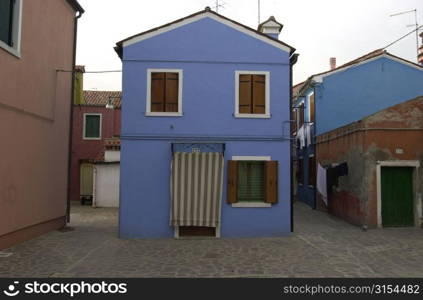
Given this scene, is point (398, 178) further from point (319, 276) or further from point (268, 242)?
point (319, 276)

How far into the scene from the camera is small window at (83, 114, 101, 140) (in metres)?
22.3

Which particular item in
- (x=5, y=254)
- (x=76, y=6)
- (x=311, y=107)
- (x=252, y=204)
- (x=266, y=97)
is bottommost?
(x=5, y=254)

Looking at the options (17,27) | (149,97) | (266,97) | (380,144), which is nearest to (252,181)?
(266,97)

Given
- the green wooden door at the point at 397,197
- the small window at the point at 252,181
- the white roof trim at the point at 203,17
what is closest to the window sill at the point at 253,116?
the small window at the point at 252,181

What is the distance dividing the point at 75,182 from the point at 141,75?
13091mm

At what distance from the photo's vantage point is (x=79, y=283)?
6.23 metres

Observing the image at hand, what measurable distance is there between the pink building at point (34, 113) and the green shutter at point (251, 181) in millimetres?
5867

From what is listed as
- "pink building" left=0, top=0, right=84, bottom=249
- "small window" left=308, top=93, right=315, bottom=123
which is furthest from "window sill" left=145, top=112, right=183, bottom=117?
"small window" left=308, top=93, right=315, bottom=123

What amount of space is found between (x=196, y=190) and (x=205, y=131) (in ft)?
5.69

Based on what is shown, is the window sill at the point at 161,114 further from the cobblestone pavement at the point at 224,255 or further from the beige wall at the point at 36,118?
the cobblestone pavement at the point at 224,255

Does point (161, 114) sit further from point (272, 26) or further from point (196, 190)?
point (272, 26)

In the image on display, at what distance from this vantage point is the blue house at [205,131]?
10688mm

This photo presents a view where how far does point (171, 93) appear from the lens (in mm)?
10938

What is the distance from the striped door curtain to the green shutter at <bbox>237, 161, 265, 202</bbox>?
73 centimetres
